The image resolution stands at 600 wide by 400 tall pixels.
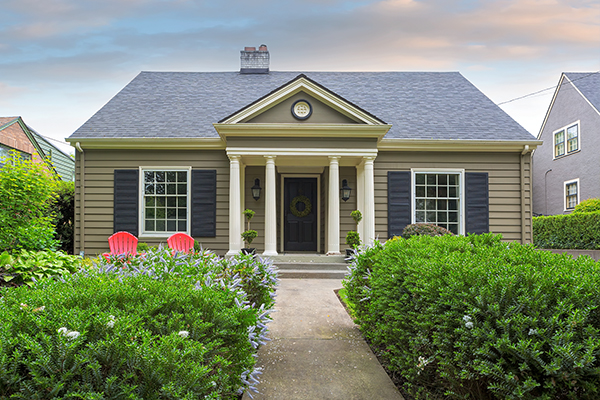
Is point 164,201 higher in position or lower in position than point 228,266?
higher

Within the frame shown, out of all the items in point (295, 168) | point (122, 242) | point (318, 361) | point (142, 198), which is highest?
point (295, 168)

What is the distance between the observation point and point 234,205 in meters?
7.80

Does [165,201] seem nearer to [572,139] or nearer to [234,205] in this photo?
[234,205]

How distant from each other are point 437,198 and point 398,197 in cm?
107

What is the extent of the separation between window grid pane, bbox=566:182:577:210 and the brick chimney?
14.2 m

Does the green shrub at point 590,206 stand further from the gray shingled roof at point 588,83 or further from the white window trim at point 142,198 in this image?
the white window trim at point 142,198

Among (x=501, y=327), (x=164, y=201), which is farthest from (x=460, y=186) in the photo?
(x=501, y=327)

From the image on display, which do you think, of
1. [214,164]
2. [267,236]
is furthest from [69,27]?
[267,236]

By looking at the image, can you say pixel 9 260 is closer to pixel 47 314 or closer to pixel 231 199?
pixel 47 314

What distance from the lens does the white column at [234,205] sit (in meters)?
7.75

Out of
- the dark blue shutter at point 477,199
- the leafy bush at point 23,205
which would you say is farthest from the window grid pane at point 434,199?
the leafy bush at point 23,205

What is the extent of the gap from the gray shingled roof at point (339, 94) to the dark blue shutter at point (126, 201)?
105cm

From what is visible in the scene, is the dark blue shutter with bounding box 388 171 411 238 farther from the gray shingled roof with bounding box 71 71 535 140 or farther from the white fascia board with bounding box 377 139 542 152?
the gray shingled roof with bounding box 71 71 535 140

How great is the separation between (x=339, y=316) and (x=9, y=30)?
47.5 feet
